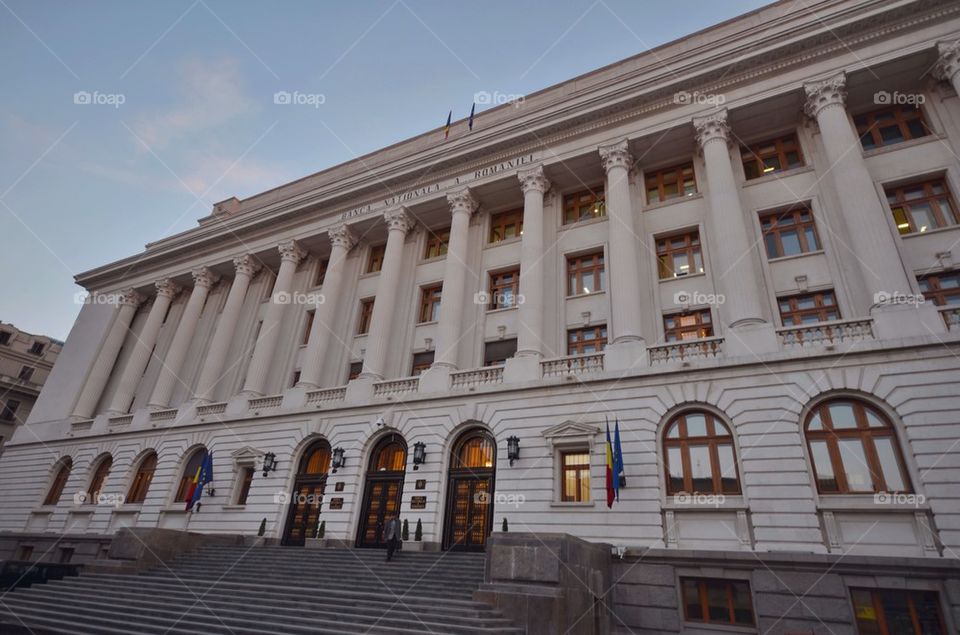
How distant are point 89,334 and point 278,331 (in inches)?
687

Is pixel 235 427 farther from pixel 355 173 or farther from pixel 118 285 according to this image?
pixel 118 285

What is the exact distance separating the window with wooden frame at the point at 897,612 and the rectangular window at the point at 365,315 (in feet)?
69.9

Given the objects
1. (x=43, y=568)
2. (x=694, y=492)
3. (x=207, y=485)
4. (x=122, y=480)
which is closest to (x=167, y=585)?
(x=43, y=568)

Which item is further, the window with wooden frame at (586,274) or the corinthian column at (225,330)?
the corinthian column at (225,330)

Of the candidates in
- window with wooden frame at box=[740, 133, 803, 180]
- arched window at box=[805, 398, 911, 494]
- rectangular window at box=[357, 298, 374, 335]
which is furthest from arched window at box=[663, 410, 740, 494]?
rectangular window at box=[357, 298, 374, 335]

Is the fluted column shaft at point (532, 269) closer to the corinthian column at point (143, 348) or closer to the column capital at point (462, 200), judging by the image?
the column capital at point (462, 200)

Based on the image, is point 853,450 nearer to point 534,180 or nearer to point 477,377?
point 477,377

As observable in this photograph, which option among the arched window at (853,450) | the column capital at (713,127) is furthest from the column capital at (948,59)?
the arched window at (853,450)

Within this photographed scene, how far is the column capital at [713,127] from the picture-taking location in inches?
806

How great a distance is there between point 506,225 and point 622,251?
25.3ft

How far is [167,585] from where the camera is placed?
15570mm

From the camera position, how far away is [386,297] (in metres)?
24.7

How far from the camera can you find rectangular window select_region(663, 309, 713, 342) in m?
18.6

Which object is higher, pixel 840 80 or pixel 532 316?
pixel 840 80
